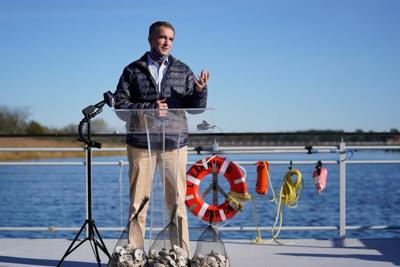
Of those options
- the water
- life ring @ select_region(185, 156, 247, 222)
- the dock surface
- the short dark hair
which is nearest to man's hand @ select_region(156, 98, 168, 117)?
the short dark hair

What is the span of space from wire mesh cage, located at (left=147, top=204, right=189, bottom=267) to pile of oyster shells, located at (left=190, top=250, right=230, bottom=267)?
4 centimetres

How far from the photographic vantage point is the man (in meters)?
3.03

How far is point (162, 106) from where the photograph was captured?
3.03 meters

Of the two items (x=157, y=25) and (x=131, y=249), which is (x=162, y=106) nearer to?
(x=157, y=25)

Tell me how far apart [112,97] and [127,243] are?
671mm

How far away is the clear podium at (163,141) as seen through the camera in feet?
9.73

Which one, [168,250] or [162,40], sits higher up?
[162,40]

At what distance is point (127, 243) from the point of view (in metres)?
3.02

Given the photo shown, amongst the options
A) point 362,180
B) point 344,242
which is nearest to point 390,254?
point 344,242

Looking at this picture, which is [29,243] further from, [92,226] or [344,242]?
[344,242]

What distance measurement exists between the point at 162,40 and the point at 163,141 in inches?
19.0

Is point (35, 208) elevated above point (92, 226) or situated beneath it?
situated beneath

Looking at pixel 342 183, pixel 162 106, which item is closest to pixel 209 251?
pixel 162 106

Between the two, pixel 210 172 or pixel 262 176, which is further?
pixel 262 176
